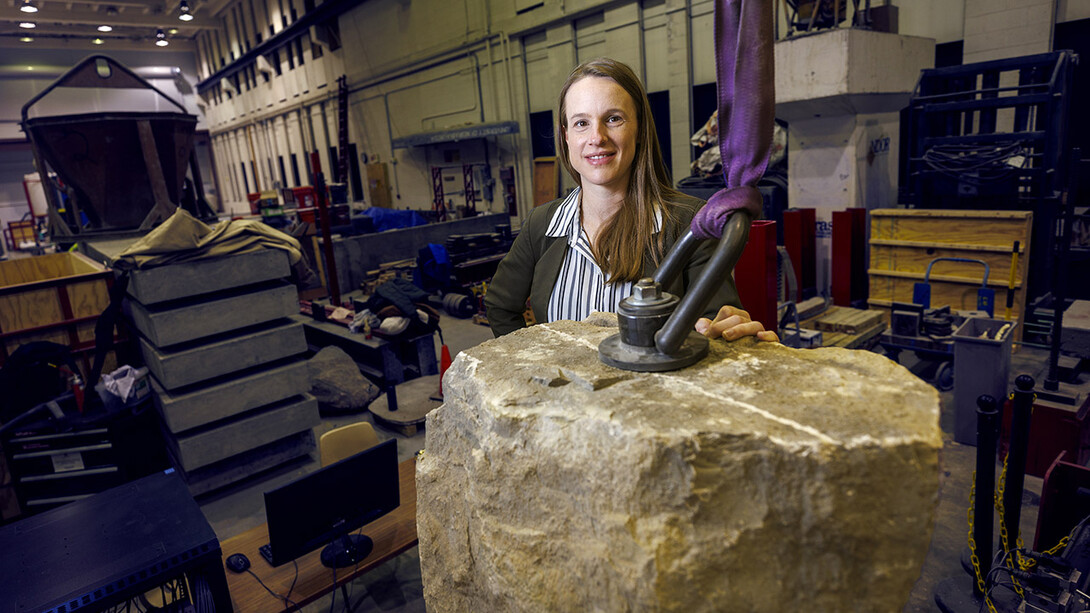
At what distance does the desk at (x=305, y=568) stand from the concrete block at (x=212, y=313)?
7.24 feet

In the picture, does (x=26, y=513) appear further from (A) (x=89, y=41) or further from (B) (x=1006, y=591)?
(A) (x=89, y=41)

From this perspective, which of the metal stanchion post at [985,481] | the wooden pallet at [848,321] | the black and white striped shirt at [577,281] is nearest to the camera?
the black and white striped shirt at [577,281]

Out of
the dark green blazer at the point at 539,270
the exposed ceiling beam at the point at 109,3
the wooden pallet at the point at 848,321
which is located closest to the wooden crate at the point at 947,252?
the wooden pallet at the point at 848,321

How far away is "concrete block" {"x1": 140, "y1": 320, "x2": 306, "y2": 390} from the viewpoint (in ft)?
16.3

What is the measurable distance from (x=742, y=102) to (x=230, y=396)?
5156mm

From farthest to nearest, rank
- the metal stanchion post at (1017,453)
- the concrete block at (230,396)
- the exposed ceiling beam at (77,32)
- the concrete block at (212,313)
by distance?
the exposed ceiling beam at (77,32) < the concrete block at (230,396) < the concrete block at (212,313) < the metal stanchion post at (1017,453)

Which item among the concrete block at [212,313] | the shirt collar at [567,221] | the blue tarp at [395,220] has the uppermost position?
the shirt collar at [567,221]

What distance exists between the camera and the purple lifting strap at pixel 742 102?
1.09 m

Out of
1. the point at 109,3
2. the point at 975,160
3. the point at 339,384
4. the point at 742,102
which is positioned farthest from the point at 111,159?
the point at 109,3

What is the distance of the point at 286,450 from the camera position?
5738mm

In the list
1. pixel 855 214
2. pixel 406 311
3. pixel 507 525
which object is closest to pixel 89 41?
pixel 406 311

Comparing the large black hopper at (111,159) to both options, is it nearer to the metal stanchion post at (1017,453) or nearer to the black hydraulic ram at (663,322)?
the black hydraulic ram at (663,322)

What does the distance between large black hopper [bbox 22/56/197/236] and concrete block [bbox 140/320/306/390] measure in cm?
500

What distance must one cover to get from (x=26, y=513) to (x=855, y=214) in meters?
8.68
